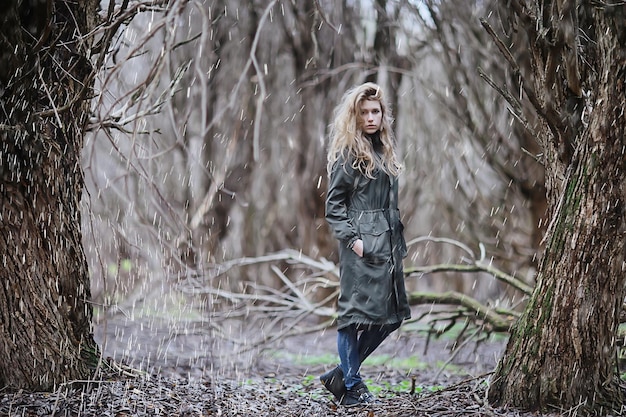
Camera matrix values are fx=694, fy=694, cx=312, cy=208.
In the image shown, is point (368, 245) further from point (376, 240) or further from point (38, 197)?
point (38, 197)

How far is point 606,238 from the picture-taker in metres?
2.98

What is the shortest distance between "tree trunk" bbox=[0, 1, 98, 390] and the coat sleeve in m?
1.30

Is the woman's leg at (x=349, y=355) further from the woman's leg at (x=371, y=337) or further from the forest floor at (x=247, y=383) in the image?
the forest floor at (x=247, y=383)

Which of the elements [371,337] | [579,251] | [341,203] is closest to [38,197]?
[341,203]

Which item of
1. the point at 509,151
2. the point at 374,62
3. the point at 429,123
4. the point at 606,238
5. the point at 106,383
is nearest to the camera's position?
the point at 606,238

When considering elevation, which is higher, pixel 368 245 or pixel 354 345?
pixel 368 245

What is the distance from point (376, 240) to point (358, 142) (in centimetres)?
55

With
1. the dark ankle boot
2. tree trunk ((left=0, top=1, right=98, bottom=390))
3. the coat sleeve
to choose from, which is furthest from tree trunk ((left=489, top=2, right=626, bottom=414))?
tree trunk ((left=0, top=1, right=98, bottom=390))

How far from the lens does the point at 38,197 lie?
131 inches

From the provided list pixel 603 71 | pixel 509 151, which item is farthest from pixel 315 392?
pixel 509 151

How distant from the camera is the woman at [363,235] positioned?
12.1 ft

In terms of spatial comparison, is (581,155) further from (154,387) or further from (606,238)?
(154,387)

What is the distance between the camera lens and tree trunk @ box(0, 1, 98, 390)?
10.6 ft

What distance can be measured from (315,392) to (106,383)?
1345 millimetres
